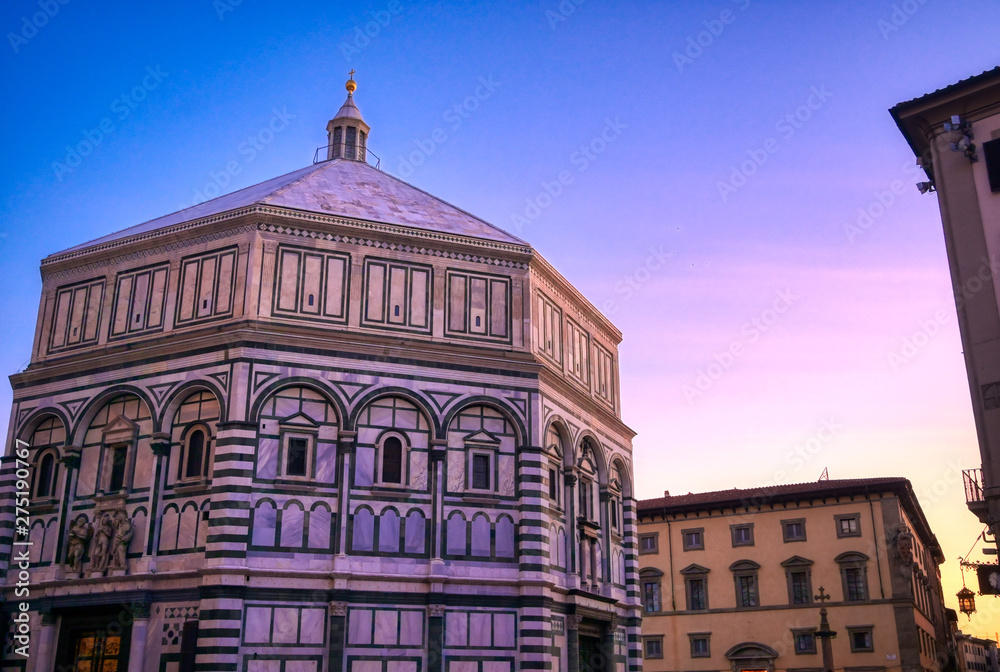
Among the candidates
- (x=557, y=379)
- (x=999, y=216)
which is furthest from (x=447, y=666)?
(x=999, y=216)

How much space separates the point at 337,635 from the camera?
76.1 feet

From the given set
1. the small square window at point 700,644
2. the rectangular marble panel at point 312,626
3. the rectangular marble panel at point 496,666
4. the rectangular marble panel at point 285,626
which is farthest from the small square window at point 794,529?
the rectangular marble panel at point 285,626

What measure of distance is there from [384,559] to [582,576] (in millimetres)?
6630

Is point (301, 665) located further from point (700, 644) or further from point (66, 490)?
point (700, 644)

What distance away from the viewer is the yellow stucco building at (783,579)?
44.2 m

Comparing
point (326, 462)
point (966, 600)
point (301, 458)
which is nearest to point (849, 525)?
point (966, 600)

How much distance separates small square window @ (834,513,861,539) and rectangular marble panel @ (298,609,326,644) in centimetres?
3044

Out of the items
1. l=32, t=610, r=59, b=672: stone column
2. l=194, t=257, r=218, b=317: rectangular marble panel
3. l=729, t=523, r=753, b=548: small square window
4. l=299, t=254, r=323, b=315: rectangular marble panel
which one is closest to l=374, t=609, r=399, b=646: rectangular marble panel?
l=299, t=254, r=323, b=315: rectangular marble panel

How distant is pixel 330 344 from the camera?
2553cm

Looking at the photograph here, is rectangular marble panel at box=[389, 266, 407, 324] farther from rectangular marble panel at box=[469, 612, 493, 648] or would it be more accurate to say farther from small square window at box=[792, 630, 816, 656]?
small square window at box=[792, 630, 816, 656]

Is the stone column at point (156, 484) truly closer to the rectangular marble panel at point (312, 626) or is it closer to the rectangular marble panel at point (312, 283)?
the rectangular marble panel at point (312, 626)

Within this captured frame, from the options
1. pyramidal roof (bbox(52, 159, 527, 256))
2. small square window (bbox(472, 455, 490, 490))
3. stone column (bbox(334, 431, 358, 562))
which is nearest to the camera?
stone column (bbox(334, 431, 358, 562))

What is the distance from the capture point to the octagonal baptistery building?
23516 millimetres

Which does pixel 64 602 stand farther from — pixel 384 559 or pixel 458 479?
pixel 458 479
